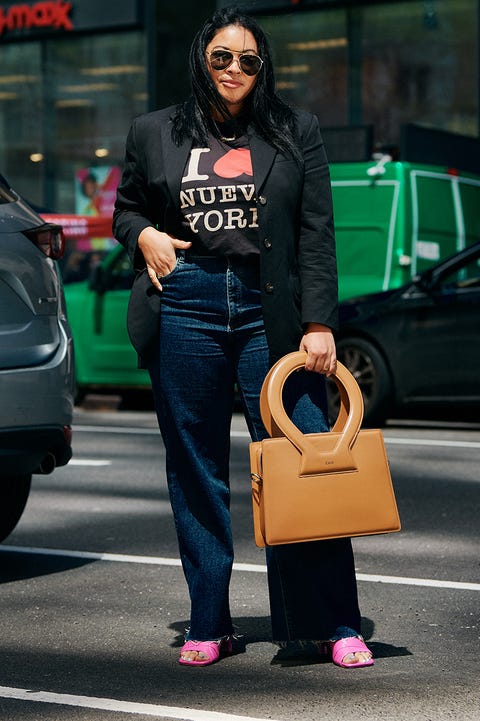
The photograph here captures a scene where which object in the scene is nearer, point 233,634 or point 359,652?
point 359,652

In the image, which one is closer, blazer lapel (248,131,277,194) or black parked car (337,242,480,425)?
blazer lapel (248,131,277,194)

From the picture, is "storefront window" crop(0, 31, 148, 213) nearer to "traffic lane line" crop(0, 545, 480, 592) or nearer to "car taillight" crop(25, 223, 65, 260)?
Answer: "traffic lane line" crop(0, 545, 480, 592)

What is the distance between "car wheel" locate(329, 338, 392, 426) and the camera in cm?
1204

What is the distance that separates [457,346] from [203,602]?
7.49 metres

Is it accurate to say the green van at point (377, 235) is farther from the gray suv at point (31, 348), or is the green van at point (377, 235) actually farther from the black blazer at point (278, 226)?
the black blazer at point (278, 226)

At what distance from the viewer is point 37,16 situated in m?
22.8

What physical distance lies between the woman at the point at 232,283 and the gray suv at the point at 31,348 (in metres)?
1.29

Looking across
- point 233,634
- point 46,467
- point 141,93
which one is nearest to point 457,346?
point 46,467

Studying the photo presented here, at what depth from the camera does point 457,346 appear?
39.0 ft

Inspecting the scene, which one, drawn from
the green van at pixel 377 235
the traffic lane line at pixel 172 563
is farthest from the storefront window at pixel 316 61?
the traffic lane line at pixel 172 563

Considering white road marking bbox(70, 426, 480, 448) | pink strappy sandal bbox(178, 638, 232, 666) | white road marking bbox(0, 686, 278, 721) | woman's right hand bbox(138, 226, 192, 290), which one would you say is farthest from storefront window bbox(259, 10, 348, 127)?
white road marking bbox(0, 686, 278, 721)

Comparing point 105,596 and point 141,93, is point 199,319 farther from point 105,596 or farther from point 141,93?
point 141,93

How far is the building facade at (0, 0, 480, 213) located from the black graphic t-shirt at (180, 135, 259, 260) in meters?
14.0

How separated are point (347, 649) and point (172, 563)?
193cm
